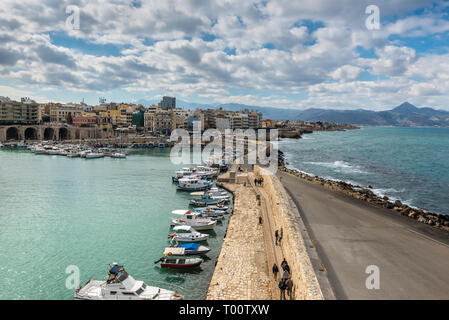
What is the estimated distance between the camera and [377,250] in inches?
501

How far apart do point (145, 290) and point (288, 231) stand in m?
6.39

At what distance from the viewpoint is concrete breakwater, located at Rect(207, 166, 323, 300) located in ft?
31.3

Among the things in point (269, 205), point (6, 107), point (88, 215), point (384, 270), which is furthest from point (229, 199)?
point (6, 107)

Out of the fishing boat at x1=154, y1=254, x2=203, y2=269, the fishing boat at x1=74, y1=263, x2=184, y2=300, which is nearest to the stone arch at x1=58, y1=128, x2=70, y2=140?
the fishing boat at x1=154, y1=254, x2=203, y2=269

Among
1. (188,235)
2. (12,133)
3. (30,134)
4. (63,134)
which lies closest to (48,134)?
(63,134)

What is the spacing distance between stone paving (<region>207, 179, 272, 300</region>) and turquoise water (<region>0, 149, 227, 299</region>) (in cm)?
109

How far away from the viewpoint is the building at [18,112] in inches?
3745

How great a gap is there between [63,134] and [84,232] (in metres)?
87.3

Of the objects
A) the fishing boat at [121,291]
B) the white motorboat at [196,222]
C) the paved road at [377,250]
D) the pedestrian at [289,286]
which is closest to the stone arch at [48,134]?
the white motorboat at [196,222]

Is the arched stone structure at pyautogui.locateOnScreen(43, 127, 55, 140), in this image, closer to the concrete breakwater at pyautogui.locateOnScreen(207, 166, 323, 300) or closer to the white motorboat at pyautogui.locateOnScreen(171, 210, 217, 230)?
the white motorboat at pyautogui.locateOnScreen(171, 210, 217, 230)

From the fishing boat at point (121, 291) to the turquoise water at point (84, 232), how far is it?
4.03ft

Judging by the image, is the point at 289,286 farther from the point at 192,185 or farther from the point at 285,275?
the point at 192,185
